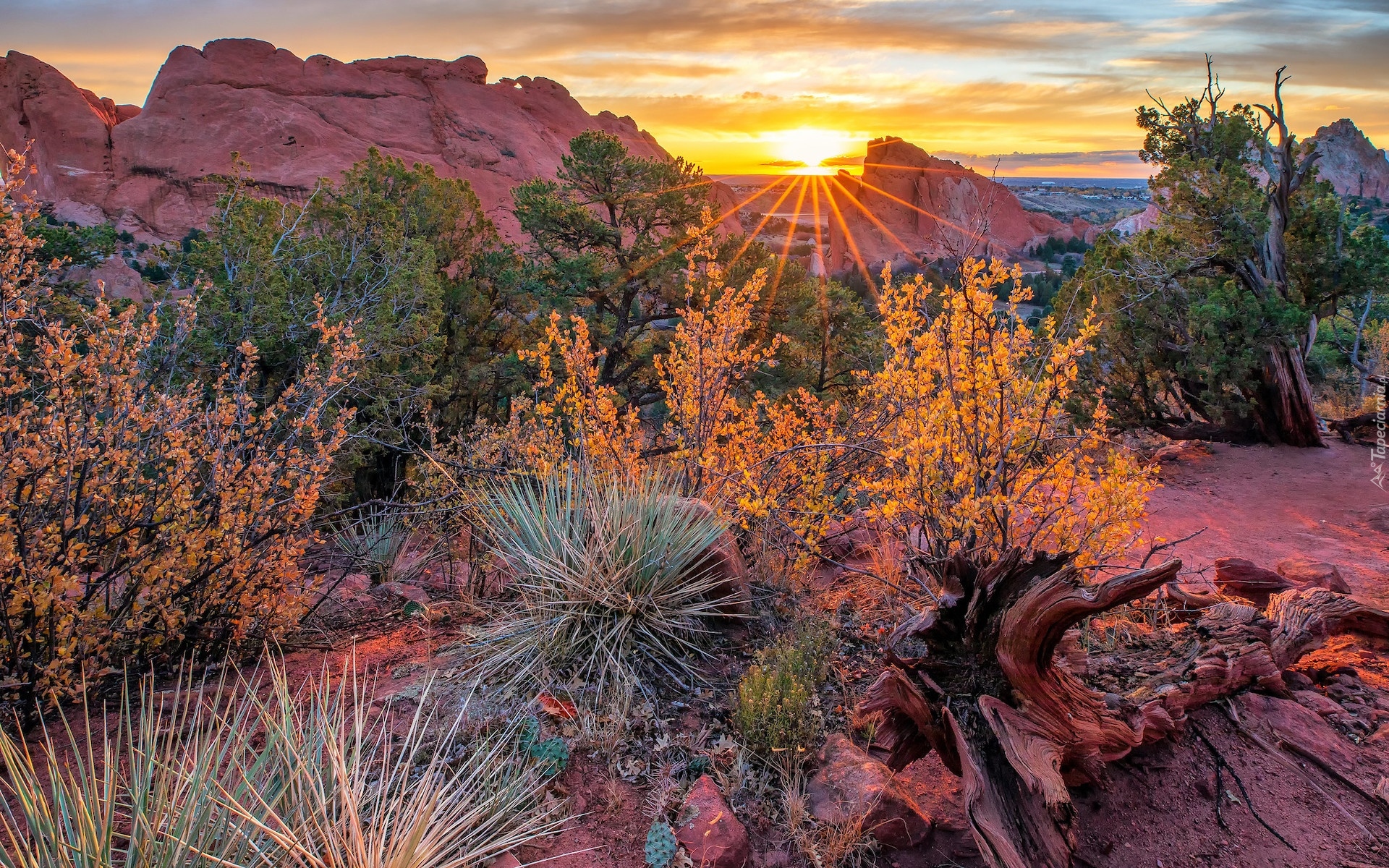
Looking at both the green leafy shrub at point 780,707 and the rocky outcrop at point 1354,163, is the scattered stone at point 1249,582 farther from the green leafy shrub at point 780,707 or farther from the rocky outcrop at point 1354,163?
the rocky outcrop at point 1354,163

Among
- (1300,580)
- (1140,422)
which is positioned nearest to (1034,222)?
(1140,422)

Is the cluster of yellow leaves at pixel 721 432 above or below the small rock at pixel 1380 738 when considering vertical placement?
above

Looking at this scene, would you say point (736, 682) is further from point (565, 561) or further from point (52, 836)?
point (52, 836)

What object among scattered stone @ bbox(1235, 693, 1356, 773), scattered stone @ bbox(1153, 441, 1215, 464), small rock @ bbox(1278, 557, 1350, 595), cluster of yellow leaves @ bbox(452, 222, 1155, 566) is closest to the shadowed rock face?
scattered stone @ bbox(1153, 441, 1215, 464)

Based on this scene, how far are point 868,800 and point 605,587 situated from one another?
192 cm

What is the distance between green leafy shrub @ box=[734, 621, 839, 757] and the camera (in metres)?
3.51

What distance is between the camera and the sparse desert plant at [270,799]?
6.16 feet

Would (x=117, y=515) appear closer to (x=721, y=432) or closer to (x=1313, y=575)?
(x=721, y=432)

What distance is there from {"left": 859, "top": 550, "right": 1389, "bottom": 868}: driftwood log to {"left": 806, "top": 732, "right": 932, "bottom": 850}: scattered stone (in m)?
0.20

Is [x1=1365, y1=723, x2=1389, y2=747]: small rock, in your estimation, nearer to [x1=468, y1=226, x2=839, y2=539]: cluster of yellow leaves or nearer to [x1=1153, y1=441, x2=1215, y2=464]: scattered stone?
[x1=468, y1=226, x2=839, y2=539]: cluster of yellow leaves

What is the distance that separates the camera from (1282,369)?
11.9 m

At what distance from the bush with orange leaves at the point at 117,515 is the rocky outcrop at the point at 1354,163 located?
87.4 meters

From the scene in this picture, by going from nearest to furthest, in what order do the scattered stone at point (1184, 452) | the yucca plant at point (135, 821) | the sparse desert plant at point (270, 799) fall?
the yucca plant at point (135, 821), the sparse desert plant at point (270, 799), the scattered stone at point (1184, 452)

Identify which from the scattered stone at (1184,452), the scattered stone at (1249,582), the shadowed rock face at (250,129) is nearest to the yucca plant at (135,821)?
the scattered stone at (1249,582)
